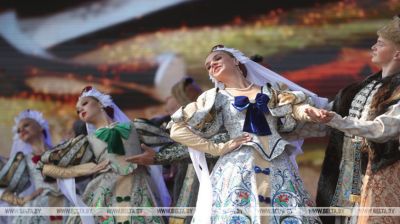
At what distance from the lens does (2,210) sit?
891 cm

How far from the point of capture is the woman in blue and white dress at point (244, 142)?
6.43 meters

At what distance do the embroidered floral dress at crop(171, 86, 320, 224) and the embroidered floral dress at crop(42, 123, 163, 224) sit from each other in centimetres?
114

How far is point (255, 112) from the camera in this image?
6668mm

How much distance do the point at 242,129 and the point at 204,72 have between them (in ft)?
13.2

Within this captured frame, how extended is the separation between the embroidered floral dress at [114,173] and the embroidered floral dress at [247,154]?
3.74 ft

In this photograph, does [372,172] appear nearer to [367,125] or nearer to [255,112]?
[367,125]

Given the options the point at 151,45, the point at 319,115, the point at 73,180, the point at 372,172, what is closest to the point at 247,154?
the point at 319,115

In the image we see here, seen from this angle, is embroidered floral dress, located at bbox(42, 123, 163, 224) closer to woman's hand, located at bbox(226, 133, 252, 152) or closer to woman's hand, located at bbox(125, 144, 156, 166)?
woman's hand, located at bbox(125, 144, 156, 166)

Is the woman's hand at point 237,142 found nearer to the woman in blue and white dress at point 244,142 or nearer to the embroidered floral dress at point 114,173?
the woman in blue and white dress at point 244,142

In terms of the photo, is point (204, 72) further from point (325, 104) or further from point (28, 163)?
point (325, 104)

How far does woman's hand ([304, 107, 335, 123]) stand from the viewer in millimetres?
6207

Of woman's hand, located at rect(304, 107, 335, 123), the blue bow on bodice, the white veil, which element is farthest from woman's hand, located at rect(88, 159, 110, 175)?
woman's hand, located at rect(304, 107, 335, 123)

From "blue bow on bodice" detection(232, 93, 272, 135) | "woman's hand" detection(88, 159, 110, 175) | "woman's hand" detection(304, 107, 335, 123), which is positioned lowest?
"woman's hand" detection(304, 107, 335, 123)

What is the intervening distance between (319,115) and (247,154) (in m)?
0.59
